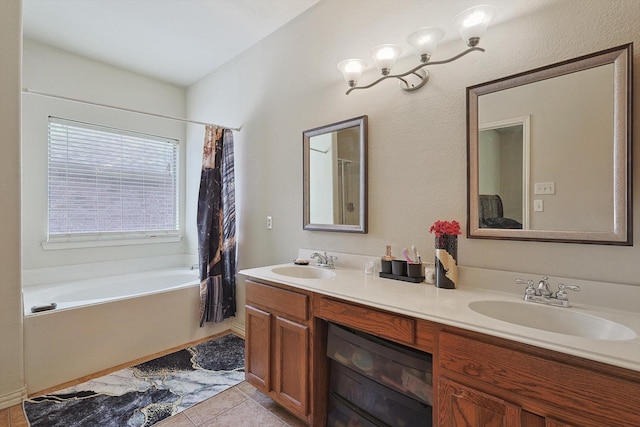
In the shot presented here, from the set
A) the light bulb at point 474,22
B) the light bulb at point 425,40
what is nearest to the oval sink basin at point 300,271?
the light bulb at point 425,40

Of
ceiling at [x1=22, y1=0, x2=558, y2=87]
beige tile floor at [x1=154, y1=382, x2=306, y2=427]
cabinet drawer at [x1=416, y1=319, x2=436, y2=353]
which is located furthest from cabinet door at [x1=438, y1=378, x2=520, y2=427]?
ceiling at [x1=22, y1=0, x2=558, y2=87]

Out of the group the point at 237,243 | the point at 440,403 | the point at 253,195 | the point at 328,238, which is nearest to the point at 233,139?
the point at 253,195

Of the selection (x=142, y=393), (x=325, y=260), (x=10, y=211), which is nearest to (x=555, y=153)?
(x=325, y=260)

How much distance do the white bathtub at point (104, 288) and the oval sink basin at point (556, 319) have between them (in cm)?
255

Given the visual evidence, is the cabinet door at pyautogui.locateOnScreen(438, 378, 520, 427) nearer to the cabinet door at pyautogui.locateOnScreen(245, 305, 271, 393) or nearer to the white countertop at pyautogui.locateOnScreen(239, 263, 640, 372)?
the white countertop at pyautogui.locateOnScreen(239, 263, 640, 372)

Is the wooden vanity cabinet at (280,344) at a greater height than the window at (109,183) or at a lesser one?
lesser

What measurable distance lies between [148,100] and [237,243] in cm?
210

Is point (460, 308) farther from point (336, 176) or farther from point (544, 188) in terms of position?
point (336, 176)

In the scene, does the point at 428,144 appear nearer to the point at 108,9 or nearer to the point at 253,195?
the point at 253,195

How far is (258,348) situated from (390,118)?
1.67 m

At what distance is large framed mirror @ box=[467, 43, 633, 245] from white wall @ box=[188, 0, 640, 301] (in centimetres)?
6

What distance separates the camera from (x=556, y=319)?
1.16 metres

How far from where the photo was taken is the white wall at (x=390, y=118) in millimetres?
1243

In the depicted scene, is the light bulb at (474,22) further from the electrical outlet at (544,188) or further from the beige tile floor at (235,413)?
the beige tile floor at (235,413)
